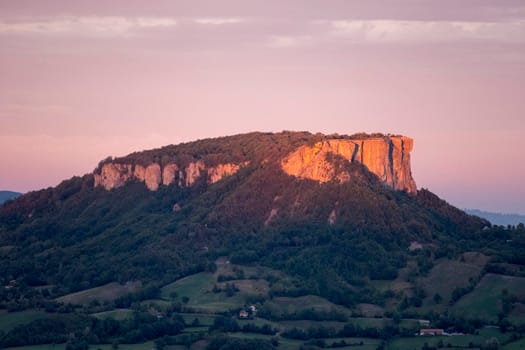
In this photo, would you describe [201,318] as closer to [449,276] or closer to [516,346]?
[449,276]

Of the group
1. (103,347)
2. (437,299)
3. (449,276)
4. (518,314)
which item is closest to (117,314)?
(103,347)

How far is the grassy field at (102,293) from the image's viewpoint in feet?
571

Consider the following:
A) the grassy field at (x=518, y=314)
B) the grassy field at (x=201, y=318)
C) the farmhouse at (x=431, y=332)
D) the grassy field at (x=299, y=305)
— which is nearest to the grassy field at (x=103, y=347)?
the grassy field at (x=201, y=318)

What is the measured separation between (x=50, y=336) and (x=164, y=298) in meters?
21.8

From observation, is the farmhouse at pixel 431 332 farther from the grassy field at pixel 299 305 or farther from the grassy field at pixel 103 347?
the grassy field at pixel 103 347

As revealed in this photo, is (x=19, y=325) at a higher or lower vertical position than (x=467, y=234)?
lower

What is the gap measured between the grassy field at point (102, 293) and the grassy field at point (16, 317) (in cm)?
1003

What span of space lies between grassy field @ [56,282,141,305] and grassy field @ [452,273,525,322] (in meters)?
45.3

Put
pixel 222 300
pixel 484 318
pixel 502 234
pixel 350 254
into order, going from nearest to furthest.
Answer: pixel 484 318 < pixel 222 300 < pixel 350 254 < pixel 502 234

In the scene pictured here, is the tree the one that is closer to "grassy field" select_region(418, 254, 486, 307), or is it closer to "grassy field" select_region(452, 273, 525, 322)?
"grassy field" select_region(418, 254, 486, 307)

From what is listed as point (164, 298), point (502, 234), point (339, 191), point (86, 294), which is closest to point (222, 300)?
point (164, 298)

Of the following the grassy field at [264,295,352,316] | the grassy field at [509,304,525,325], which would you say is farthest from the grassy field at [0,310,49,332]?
the grassy field at [509,304,525,325]

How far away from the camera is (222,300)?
16912cm

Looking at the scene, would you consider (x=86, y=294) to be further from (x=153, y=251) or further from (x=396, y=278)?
(x=396, y=278)
